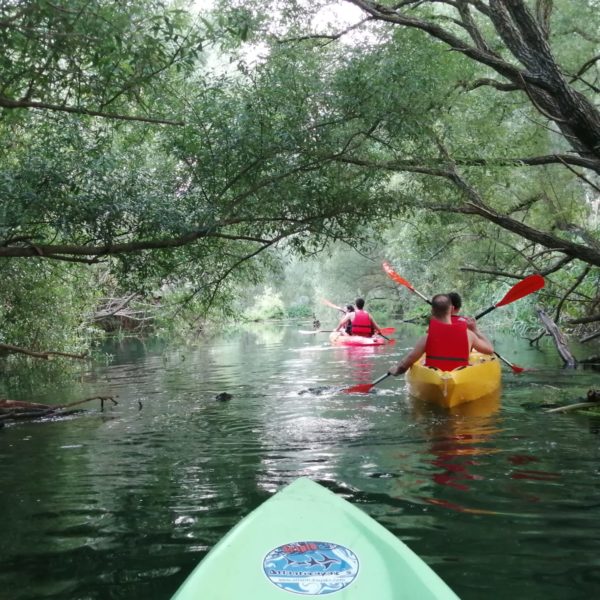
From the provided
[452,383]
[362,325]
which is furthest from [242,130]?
[362,325]

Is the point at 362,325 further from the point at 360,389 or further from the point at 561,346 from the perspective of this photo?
the point at 360,389

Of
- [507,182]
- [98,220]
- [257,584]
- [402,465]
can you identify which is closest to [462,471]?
[402,465]

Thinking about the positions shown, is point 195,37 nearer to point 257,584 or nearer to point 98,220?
point 98,220

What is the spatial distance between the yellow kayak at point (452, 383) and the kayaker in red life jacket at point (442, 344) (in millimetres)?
150

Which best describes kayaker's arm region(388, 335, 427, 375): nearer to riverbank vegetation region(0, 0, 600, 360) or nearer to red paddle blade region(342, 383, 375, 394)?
red paddle blade region(342, 383, 375, 394)

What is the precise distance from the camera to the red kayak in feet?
47.8

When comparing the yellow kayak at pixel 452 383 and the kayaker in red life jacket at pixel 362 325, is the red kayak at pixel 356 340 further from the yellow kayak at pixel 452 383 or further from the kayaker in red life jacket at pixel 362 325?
the yellow kayak at pixel 452 383

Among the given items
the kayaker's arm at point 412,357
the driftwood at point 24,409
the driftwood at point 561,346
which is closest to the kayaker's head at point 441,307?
the kayaker's arm at point 412,357

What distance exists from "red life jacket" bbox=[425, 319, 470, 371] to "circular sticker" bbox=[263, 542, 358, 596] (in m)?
4.60

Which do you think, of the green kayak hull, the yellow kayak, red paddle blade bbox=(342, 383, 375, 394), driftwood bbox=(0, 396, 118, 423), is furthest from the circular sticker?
red paddle blade bbox=(342, 383, 375, 394)

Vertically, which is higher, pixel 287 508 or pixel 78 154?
pixel 78 154

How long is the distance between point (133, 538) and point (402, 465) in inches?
84.6

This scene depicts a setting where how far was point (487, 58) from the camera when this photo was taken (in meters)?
6.59

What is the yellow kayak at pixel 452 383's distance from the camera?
6.80 metres
